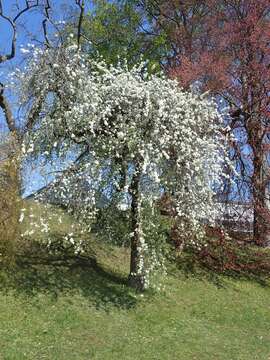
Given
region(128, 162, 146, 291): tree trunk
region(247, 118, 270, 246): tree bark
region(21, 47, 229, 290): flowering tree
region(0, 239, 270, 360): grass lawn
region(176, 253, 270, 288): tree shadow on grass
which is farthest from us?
region(247, 118, 270, 246): tree bark

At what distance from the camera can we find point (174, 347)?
8445mm

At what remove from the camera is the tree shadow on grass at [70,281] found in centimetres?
985

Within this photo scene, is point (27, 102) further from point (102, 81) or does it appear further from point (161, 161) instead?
point (161, 161)

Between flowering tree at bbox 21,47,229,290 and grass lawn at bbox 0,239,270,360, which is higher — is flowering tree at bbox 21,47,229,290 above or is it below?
above

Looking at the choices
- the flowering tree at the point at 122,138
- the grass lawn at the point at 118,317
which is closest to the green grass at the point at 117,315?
the grass lawn at the point at 118,317

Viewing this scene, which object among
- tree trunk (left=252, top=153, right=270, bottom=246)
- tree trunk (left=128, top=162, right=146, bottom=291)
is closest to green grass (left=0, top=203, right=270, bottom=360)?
tree trunk (left=128, top=162, right=146, bottom=291)

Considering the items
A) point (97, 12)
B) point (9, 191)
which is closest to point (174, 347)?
point (9, 191)

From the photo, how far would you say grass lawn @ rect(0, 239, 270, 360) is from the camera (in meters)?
8.08

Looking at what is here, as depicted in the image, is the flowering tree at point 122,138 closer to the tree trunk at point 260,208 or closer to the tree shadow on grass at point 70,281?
the tree shadow on grass at point 70,281

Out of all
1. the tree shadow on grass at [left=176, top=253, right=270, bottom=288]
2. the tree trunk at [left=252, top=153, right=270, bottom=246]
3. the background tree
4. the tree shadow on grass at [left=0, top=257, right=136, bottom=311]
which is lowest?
the tree shadow on grass at [left=0, top=257, right=136, bottom=311]

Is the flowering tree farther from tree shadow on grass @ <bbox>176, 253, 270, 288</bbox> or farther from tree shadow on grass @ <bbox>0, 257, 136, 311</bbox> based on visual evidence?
tree shadow on grass @ <bbox>176, 253, 270, 288</bbox>

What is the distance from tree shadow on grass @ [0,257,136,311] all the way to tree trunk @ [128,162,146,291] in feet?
0.82

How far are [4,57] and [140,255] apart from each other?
6.47 meters

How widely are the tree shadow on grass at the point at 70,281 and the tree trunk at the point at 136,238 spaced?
25cm
